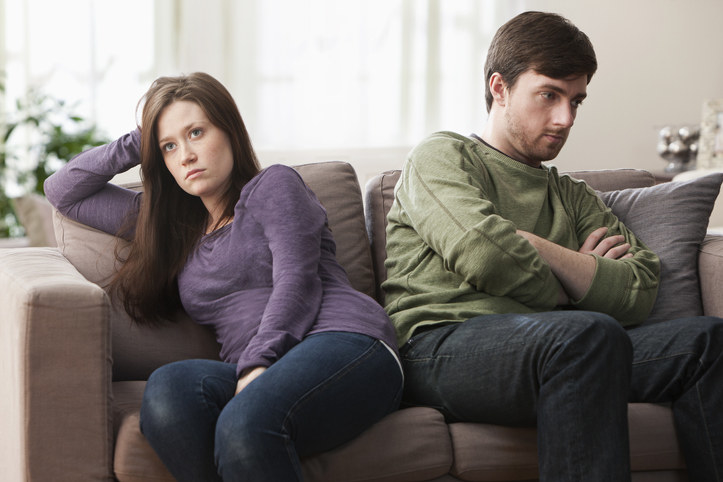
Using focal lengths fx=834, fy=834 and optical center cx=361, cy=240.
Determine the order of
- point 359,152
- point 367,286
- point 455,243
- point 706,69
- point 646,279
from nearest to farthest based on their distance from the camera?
point 455,243, point 646,279, point 367,286, point 359,152, point 706,69

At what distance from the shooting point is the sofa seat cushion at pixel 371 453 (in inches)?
54.0

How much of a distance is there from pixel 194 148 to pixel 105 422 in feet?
1.84

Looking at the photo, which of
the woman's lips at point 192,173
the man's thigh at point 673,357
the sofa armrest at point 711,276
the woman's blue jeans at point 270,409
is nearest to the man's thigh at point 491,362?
the woman's blue jeans at point 270,409

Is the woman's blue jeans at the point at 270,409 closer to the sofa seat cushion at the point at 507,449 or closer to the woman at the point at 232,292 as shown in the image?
the woman at the point at 232,292

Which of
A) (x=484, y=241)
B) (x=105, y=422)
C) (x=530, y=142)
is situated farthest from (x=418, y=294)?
(x=105, y=422)

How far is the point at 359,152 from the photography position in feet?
12.6

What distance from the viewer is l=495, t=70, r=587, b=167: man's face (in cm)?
174

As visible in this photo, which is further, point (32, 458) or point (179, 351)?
point (179, 351)

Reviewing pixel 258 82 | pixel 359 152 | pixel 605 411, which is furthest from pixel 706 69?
pixel 605 411

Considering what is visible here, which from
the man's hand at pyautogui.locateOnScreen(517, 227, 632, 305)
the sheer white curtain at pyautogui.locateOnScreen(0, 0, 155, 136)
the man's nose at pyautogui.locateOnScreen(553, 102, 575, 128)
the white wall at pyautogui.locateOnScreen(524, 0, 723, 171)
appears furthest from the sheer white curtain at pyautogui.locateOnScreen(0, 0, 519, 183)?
the man's hand at pyautogui.locateOnScreen(517, 227, 632, 305)

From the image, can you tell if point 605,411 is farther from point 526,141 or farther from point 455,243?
point 526,141

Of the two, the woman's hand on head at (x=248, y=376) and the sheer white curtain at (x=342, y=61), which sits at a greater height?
the sheer white curtain at (x=342, y=61)

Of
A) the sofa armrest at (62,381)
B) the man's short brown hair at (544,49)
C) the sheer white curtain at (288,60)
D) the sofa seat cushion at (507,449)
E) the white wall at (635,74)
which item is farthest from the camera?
the white wall at (635,74)

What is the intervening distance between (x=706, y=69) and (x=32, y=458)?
4026 mm
